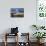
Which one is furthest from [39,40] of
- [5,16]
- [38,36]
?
[5,16]

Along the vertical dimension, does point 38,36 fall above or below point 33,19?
below

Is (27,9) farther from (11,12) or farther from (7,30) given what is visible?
(7,30)

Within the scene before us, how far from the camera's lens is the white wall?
7.16m

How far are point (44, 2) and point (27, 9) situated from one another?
791 millimetres

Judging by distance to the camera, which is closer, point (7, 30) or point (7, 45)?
point (7, 45)

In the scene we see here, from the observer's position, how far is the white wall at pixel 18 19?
716 centimetres

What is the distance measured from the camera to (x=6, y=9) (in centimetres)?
717

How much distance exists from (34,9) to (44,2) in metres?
0.53

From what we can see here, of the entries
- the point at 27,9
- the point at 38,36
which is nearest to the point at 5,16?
the point at 27,9

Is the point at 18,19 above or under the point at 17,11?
under

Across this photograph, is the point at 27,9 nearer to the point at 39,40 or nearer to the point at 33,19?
the point at 33,19

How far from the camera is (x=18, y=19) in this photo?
7.23 metres

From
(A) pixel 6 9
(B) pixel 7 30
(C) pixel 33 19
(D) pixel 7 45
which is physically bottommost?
(D) pixel 7 45

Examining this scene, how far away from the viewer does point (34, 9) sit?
7.20 meters
